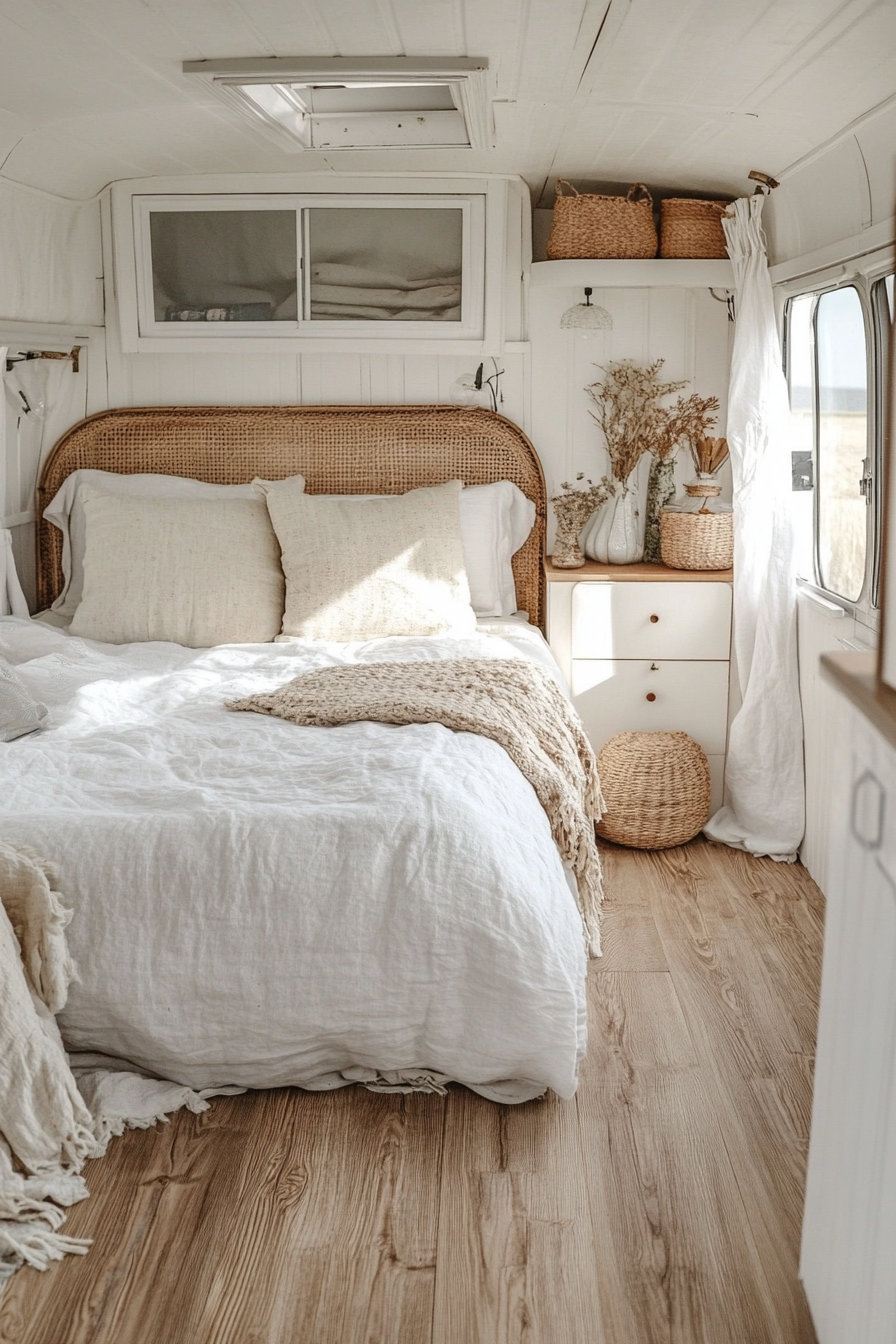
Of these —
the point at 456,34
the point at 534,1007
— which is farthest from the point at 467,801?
the point at 456,34

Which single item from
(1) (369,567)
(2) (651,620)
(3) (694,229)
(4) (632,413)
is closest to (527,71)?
(3) (694,229)

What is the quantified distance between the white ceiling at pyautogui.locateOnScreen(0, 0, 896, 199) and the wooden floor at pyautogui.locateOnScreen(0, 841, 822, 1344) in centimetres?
196

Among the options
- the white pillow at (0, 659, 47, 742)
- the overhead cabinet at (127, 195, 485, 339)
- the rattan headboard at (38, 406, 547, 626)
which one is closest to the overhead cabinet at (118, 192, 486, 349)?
the overhead cabinet at (127, 195, 485, 339)

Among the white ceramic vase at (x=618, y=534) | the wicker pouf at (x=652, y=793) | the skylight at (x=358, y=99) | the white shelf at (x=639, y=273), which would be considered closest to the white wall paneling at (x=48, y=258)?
the skylight at (x=358, y=99)

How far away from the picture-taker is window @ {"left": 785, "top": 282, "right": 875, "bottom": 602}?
10.2 ft

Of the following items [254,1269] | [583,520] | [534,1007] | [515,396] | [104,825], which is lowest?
[254,1269]

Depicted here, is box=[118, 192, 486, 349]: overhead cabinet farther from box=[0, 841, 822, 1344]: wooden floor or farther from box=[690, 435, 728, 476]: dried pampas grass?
box=[0, 841, 822, 1344]: wooden floor

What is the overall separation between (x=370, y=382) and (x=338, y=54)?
1.64 meters

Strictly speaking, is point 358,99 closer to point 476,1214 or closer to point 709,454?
point 709,454

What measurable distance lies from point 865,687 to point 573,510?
2.70 metres

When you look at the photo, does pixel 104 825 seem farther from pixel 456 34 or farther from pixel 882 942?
pixel 456 34

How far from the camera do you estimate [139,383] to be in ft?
13.6

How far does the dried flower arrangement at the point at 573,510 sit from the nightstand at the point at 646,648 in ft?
0.35

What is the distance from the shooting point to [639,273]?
→ 373cm
